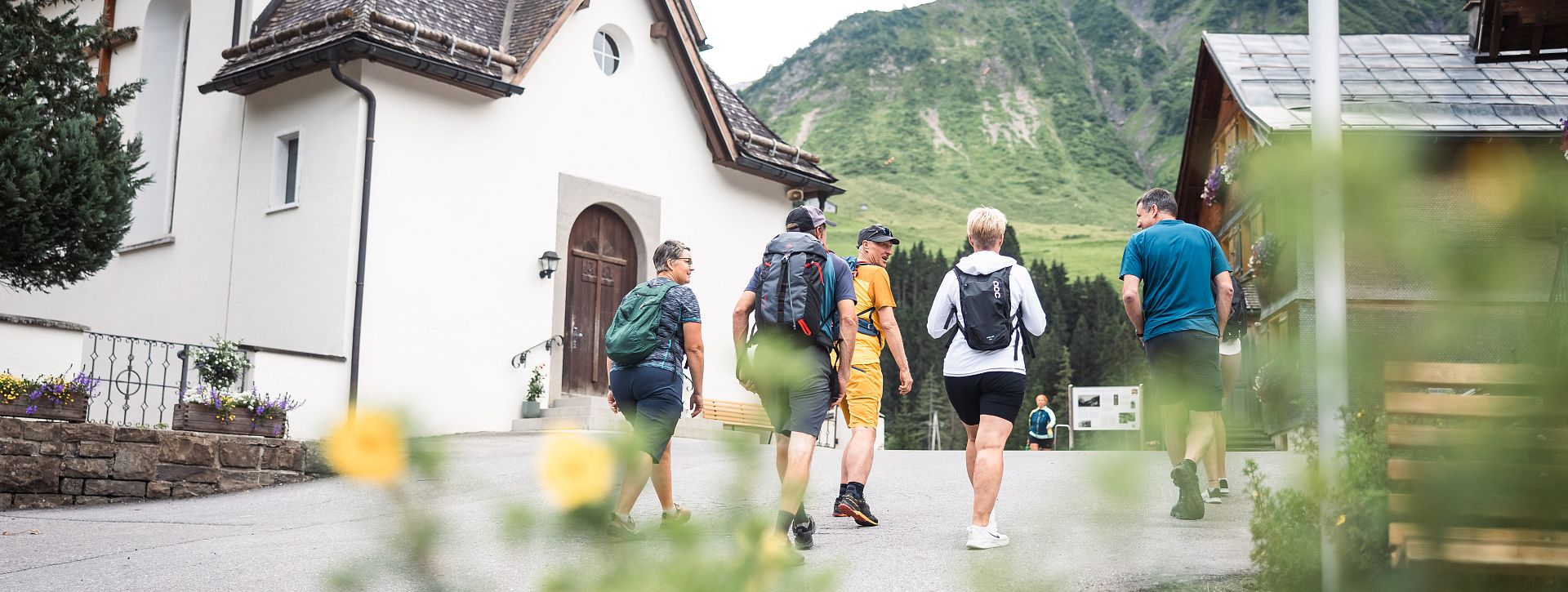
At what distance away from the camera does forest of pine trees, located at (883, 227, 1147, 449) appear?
56.4m

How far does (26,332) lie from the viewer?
995 cm

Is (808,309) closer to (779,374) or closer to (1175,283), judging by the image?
(1175,283)

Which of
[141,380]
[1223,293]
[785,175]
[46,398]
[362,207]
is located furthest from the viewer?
[785,175]

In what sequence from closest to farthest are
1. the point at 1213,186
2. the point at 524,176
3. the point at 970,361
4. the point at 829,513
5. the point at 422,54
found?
the point at 1213,186 < the point at 970,361 < the point at 829,513 < the point at 422,54 < the point at 524,176

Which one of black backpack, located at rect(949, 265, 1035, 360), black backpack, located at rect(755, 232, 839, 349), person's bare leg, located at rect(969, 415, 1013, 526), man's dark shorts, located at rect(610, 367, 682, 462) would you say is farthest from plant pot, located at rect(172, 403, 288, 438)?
person's bare leg, located at rect(969, 415, 1013, 526)

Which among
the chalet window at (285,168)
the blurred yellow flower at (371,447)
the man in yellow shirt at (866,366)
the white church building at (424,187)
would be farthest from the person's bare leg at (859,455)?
the chalet window at (285,168)

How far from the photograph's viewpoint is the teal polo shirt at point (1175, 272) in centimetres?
638

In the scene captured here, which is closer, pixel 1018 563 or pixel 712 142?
pixel 1018 563

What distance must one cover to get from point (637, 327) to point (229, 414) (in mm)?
5946

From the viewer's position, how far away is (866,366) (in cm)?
680

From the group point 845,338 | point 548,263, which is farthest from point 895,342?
point 548,263

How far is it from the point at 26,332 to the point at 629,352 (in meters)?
6.34

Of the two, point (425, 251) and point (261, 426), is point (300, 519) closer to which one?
point (261, 426)

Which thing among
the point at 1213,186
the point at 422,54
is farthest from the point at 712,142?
the point at 1213,186
